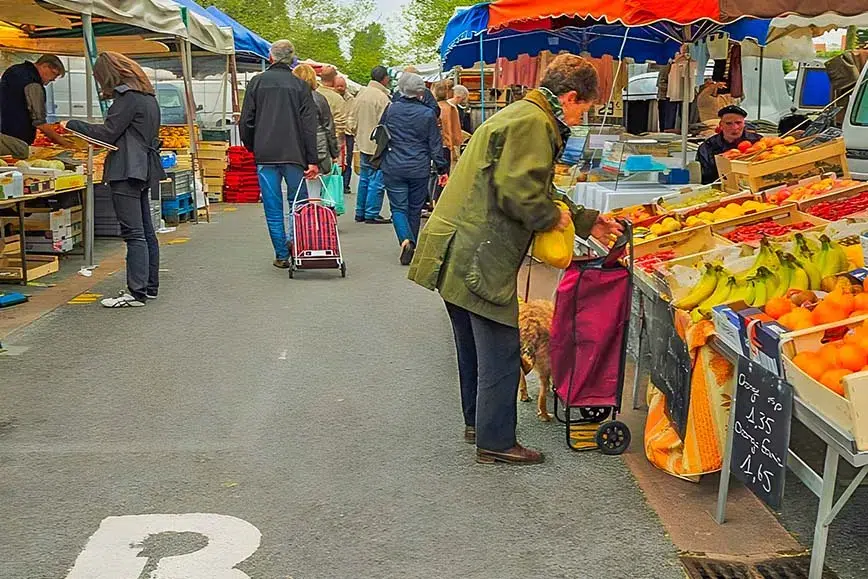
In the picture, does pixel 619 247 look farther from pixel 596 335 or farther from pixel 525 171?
pixel 525 171

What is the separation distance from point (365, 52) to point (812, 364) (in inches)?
2175

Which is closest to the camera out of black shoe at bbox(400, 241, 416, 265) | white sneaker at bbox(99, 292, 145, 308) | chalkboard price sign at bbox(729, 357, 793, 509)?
chalkboard price sign at bbox(729, 357, 793, 509)

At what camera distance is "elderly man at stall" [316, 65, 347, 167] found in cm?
1595

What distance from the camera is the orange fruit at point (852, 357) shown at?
338 cm

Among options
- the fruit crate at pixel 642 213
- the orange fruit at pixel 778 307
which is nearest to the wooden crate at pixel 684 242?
the fruit crate at pixel 642 213

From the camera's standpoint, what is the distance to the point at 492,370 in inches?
189

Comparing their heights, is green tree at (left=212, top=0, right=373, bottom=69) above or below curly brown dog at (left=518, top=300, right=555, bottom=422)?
above

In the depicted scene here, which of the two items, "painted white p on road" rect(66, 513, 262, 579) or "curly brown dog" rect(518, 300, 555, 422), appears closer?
"painted white p on road" rect(66, 513, 262, 579)

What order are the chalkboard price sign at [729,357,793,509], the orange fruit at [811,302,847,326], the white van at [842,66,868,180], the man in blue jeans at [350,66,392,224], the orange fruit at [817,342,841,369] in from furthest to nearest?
1. the man in blue jeans at [350,66,392,224]
2. the white van at [842,66,868,180]
3. the orange fruit at [811,302,847,326]
4. the chalkboard price sign at [729,357,793,509]
5. the orange fruit at [817,342,841,369]

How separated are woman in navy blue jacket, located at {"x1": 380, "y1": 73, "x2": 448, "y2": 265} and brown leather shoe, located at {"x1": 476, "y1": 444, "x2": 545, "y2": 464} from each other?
584 centimetres

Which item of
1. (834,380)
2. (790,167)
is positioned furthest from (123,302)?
(834,380)

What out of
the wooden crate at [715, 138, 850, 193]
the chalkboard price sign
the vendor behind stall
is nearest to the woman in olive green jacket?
the chalkboard price sign

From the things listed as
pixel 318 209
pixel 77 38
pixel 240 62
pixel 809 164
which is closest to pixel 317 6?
pixel 240 62

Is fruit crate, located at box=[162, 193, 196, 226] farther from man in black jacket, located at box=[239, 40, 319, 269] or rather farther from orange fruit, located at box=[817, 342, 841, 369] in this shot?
orange fruit, located at box=[817, 342, 841, 369]
